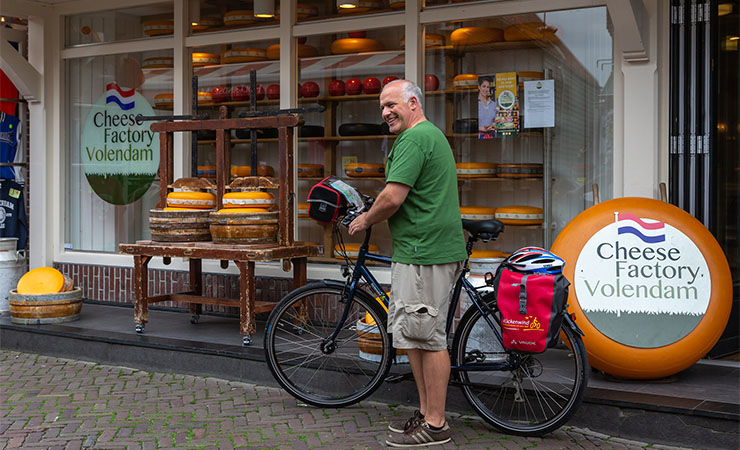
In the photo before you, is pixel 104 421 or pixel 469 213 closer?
pixel 104 421

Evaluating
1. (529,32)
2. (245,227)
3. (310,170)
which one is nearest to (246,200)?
(245,227)

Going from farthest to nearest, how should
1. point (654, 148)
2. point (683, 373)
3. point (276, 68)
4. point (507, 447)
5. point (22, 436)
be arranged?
point (276, 68) → point (654, 148) → point (683, 373) → point (22, 436) → point (507, 447)

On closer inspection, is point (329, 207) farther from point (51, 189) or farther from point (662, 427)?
point (51, 189)

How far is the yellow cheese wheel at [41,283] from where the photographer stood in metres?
6.86

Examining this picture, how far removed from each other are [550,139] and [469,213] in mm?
883

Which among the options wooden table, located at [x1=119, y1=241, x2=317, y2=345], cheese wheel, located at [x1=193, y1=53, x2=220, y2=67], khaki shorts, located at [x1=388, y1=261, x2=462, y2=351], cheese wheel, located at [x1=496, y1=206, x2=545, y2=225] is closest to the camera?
khaki shorts, located at [x1=388, y1=261, x2=462, y2=351]

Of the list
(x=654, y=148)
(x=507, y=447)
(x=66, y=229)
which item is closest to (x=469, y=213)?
(x=654, y=148)

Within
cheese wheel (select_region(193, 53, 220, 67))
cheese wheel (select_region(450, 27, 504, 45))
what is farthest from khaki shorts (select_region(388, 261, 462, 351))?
cheese wheel (select_region(193, 53, 220, 67))

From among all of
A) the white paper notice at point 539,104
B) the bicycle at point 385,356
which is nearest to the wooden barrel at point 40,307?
the bicycle at point 385,356

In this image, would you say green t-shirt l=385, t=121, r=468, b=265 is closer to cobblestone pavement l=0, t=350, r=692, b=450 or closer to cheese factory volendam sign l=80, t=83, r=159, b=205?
cobblestone pavement l=0, t=350, r=692, b=450

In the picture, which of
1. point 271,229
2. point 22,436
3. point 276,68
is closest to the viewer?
point 22,436

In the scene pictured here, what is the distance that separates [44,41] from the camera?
833 centimetres

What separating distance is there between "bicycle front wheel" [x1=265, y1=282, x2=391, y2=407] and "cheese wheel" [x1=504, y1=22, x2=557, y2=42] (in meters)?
2.69

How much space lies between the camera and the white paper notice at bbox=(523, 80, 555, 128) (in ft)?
20.7
